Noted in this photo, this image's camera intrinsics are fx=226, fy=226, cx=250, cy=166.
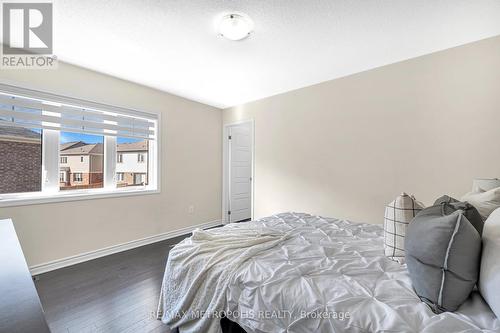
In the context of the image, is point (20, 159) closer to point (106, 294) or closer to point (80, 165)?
point (80, 165)

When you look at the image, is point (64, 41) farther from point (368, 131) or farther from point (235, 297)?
point (368, 131)

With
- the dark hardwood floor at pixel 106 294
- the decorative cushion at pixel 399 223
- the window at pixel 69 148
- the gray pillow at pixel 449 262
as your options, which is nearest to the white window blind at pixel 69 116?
the window at pixel 69 148

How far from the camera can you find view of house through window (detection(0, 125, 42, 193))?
7.66 feet

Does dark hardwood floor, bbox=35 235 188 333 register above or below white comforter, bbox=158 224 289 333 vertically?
below

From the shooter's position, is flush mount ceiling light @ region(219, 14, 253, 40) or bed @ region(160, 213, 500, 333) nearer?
bed @ region(160, 213, 500, 333)

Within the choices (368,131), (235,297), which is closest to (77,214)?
(235,297)

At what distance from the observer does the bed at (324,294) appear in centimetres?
85

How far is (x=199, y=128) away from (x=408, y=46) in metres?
3.16

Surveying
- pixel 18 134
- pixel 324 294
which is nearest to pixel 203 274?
pixel 324 294

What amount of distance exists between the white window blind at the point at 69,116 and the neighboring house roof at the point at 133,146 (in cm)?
15

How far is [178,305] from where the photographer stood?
1.43 meters

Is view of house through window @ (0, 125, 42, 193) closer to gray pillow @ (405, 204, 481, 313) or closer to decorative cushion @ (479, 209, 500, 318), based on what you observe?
gray pillow @ (405, 204, 481, 313)

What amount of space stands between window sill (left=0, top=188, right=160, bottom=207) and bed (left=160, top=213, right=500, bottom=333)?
193 cm

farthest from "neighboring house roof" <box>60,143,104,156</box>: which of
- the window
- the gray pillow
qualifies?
the gray pillow
